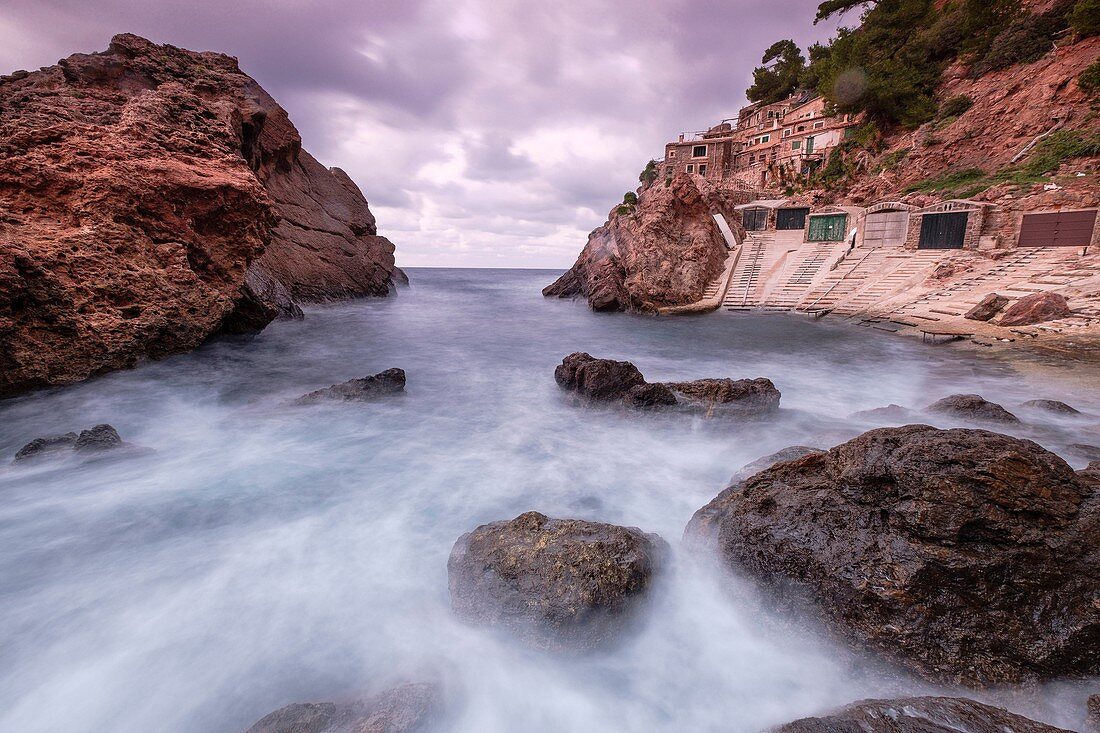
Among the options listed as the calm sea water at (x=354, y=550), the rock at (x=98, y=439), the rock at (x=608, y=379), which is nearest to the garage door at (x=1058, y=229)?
the calm sea water at (x=354, y=550)

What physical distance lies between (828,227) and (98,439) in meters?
33.4

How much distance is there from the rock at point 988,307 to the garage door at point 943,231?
23.2 ft

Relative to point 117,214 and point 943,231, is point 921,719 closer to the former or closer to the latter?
point 117,214

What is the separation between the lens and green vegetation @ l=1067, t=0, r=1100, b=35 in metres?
25.3

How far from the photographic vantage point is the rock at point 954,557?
2.69 m

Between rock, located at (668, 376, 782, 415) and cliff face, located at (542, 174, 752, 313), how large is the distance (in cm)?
1746

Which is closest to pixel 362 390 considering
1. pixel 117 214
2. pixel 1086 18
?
pixel 117 214

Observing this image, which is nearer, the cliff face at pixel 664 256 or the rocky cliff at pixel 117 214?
the rocky cliff at pixel 117 214

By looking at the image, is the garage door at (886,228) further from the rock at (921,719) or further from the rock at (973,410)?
the rock at (921,719)

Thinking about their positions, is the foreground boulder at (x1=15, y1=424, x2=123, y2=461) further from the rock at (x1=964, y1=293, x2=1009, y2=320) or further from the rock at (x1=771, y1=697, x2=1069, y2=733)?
the rock at (x1=964, y1=293, x2=1009, y2=320)

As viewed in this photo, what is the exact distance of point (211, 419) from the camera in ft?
26.7

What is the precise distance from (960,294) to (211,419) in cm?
2514

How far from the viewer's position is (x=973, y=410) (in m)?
7.29

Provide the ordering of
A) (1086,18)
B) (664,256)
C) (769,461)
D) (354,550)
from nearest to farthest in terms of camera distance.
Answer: (354,550), (769,461), (1086,18), (664,256)
